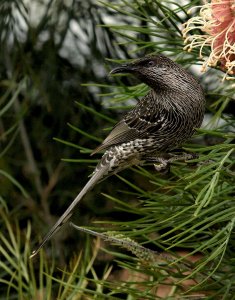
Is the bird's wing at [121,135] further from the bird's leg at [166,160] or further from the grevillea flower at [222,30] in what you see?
the grevillea flower at [222,30]

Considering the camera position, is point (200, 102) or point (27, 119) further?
point (27, 119)

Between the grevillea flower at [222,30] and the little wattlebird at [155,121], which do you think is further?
the little wattlebird at [155,121]

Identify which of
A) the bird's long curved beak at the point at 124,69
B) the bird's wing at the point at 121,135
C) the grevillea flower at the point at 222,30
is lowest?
the bird's wing at the point at 121,135

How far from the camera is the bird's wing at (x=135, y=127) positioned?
3.33 feet

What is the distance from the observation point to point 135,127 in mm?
1061

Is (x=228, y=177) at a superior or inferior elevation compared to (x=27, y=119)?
superior

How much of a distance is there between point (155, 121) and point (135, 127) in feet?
0.17

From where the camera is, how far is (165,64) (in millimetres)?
954

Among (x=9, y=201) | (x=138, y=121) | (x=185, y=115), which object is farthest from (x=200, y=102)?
(x=9, y=201)

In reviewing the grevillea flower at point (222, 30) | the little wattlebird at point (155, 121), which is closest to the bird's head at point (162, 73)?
the little wattlebird at point (155, 121)

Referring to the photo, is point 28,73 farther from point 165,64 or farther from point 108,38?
point 165,64

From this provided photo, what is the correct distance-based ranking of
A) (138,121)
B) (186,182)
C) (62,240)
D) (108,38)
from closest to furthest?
(186,182) → (138,121) → (108,38) → (62,240)

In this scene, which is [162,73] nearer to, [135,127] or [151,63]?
[151,63]

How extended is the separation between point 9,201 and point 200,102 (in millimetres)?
799
